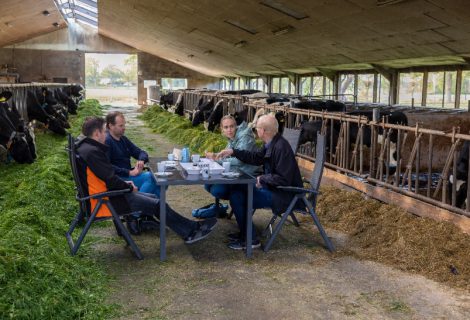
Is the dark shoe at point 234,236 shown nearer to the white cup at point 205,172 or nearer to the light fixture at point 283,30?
the white cup at point 205,172

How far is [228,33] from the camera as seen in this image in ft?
58.0

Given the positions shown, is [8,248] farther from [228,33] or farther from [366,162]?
[228,33]

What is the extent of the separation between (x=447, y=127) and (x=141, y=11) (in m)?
13.5

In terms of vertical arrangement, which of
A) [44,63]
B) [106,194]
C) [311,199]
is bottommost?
[311,199]

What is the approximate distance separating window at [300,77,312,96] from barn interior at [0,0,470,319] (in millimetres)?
66

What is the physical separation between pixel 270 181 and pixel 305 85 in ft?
59.8

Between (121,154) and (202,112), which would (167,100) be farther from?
(121,154)

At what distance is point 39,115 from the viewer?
1366 centimetres

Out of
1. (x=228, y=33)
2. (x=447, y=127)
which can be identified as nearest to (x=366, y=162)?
(x=447, y=127)

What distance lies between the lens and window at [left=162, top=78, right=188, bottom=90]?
38619mm

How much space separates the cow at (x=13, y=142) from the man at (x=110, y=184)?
4.59 meters

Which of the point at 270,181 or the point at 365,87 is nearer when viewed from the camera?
the point at 270,181

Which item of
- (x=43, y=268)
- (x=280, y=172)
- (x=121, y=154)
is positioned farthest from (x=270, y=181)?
(x=43, y=268)

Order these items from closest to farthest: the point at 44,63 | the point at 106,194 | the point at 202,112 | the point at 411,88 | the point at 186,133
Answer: the point at 106,194
the point at 186,133
the point at 411,88
the point at 202,112
the point at 44,63
